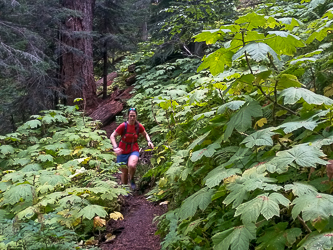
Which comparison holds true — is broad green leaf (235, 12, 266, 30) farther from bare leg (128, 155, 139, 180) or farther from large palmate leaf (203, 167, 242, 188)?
bare leg (128, 155, 139, 180)

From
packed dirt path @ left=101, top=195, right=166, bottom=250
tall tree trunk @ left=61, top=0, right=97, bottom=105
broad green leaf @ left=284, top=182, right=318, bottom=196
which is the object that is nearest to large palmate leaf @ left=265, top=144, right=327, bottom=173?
broad green leaf @ left=284, top=182, right=318, bottom=196

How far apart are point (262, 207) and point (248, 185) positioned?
0.68 ft

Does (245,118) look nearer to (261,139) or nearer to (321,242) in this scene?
(261,139)

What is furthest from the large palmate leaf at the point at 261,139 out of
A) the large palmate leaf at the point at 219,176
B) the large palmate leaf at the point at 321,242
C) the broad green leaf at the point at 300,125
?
the large palmate leaf at the point at 321,242

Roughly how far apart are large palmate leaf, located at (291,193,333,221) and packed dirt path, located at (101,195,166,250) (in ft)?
7.56

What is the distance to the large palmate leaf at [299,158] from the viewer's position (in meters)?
1.43

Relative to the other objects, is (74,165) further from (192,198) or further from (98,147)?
(192,198)

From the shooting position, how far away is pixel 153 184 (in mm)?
5293

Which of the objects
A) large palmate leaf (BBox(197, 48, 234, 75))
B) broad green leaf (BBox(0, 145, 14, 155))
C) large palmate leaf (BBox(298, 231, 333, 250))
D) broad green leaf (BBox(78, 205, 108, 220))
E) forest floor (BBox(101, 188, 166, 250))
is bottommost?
forest floor (BBox(101, 188, 166, 250))

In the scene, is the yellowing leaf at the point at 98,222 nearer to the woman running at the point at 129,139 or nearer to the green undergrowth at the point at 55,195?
the green undergrowth at the point at 55,195

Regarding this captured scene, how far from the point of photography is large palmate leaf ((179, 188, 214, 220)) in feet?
6.29

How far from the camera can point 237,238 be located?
1.47 metres

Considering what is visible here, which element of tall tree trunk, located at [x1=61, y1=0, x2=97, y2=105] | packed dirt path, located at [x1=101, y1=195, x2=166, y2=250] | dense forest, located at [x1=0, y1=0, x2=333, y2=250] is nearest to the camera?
dense forest, located at [x1=0, y1=0, x2=333, y2=250]

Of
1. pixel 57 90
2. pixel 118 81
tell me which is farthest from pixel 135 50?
pixel 57 90
